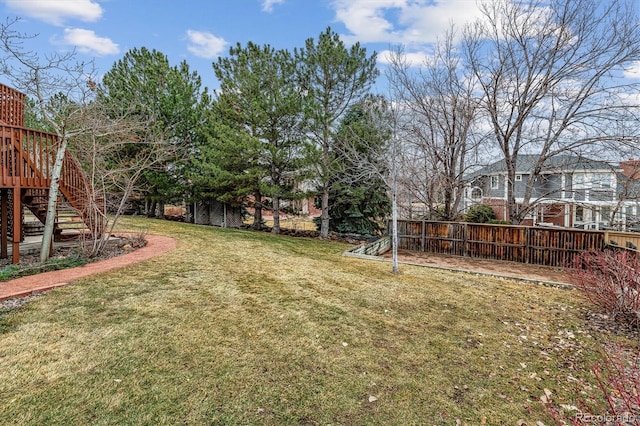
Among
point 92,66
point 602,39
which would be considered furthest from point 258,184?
point 602,39

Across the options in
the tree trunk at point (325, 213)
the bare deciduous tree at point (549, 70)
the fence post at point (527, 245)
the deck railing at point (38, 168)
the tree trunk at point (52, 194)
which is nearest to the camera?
the deck railing at point (38, 168)

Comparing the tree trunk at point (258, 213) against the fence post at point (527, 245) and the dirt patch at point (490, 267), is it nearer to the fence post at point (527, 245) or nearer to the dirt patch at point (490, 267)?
the dirt patch at point (490, 267)

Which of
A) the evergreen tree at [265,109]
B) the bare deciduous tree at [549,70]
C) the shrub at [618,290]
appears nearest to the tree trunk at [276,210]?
the evergreen tree at [265,109]

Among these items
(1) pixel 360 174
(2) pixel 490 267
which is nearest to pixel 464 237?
(2) pixel 490 267

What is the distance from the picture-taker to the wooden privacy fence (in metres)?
9.34

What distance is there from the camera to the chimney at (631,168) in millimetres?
9367

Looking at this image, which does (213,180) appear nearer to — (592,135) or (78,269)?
(78,269)

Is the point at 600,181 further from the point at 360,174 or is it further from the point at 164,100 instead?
the point at 164,100

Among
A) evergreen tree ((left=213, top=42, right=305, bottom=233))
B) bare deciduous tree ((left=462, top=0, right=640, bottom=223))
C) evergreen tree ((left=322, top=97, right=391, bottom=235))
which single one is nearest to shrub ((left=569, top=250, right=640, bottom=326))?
evergreen tree ((left=322, top=97, right=391, bottom=235))

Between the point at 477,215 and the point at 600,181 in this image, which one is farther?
the point at 477,215

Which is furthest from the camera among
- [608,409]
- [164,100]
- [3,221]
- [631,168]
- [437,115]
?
[164,100]

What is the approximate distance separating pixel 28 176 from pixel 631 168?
1600 cm

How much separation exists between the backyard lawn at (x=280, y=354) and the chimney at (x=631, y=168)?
6.32m

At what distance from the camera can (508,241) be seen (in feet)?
35.0
